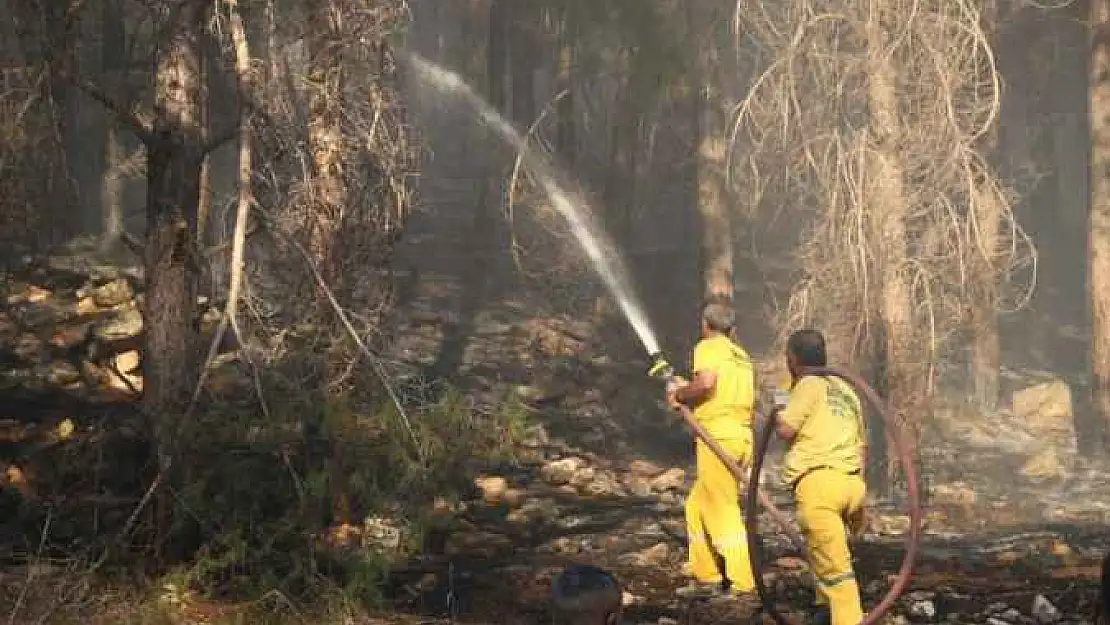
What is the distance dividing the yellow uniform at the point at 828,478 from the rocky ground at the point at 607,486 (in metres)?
1.06

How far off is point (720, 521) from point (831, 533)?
151 cm

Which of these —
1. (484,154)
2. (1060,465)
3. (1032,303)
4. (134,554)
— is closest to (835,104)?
(1060,465)

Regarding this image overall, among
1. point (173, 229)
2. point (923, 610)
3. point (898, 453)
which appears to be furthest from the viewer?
point (173, 229)

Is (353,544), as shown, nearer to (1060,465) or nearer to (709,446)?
(709,446)

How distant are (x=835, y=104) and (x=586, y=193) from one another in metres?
7.85

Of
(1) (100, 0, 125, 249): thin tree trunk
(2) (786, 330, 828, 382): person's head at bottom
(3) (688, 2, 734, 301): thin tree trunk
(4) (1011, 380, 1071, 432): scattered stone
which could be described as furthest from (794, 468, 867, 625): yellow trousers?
(4) (1011, 380, 1071, 432): scattered stone

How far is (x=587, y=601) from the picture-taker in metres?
2.63

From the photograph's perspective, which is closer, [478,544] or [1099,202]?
[478,544]

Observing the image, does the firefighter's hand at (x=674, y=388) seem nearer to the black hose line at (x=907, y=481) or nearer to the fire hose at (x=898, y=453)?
the fire hose at (x=898, y=453)

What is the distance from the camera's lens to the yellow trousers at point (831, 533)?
5.21 meters

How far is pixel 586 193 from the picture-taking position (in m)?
18.2

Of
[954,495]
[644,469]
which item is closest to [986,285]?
[954,495]

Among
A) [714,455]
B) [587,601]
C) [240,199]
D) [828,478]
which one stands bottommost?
[714,455]

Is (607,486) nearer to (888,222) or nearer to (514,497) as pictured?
(514,497)
